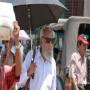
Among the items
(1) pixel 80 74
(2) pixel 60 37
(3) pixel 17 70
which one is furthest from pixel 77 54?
(3) pixel 17 70

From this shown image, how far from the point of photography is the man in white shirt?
5.51 meters

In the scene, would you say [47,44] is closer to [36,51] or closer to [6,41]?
[36,51]

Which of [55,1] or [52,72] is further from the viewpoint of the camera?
[55,1]

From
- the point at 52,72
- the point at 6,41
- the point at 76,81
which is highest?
the point at 6,41

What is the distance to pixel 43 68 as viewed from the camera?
563 cm

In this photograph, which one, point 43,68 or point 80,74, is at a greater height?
point 43,68

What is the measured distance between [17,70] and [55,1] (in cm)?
210

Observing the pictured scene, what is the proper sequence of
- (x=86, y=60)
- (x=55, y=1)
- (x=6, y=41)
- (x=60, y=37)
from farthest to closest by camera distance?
(x=60, y=37), (x=86, y=60), (x=55, y=1), (x=6, y=41)

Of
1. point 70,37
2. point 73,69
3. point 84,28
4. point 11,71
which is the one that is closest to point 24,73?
point 11,71

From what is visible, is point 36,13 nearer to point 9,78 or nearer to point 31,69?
point 31,69

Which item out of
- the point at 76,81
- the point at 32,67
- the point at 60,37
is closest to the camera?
the point at 32,67

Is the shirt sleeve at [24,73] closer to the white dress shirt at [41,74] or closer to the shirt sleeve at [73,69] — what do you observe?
the white dress shirt at [41,74]

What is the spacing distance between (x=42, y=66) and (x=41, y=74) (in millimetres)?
99

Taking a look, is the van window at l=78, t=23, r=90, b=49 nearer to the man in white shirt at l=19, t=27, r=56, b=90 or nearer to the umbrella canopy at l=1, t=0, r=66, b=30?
the umbrella canopy at l=1, t=0, r=66, b=30
